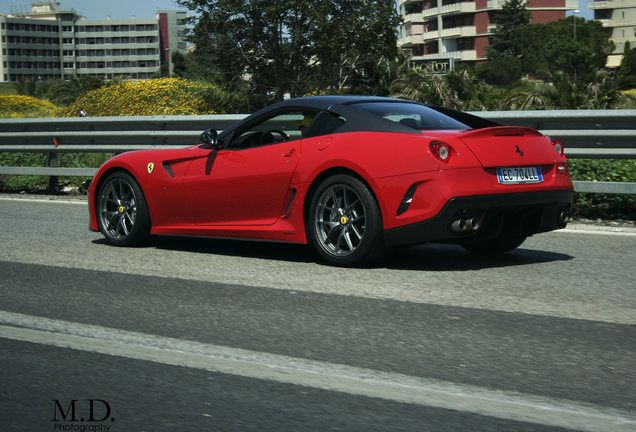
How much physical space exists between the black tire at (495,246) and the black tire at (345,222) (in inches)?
43.4

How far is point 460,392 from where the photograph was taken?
10.6 feet

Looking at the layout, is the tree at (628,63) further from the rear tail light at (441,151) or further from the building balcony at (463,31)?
the rear tail light at (441,151)

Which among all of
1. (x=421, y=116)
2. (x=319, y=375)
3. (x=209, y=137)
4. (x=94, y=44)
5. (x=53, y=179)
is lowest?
(x=319, y=375)

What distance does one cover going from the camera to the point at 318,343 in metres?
3.98

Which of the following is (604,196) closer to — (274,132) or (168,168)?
(274,132)

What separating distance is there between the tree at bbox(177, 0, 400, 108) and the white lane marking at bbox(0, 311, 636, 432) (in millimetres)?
31600

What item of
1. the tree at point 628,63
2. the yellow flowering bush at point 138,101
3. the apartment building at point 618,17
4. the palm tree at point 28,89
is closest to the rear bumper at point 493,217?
the yellow flowering bush at point 138,101

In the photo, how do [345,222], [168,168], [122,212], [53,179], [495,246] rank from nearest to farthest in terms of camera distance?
1. [345,222]
2. [495,246]
3. [168,168]
4. [122,212]
5. [53,179]

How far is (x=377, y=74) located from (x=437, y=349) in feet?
118

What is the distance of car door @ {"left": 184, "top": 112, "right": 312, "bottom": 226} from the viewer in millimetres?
6312

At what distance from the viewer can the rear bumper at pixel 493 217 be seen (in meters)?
5.49

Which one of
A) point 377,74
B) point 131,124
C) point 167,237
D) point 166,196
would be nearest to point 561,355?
point 166,196

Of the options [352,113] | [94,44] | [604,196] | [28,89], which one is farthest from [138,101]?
[94,44]

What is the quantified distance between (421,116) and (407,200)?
844 millimetres
